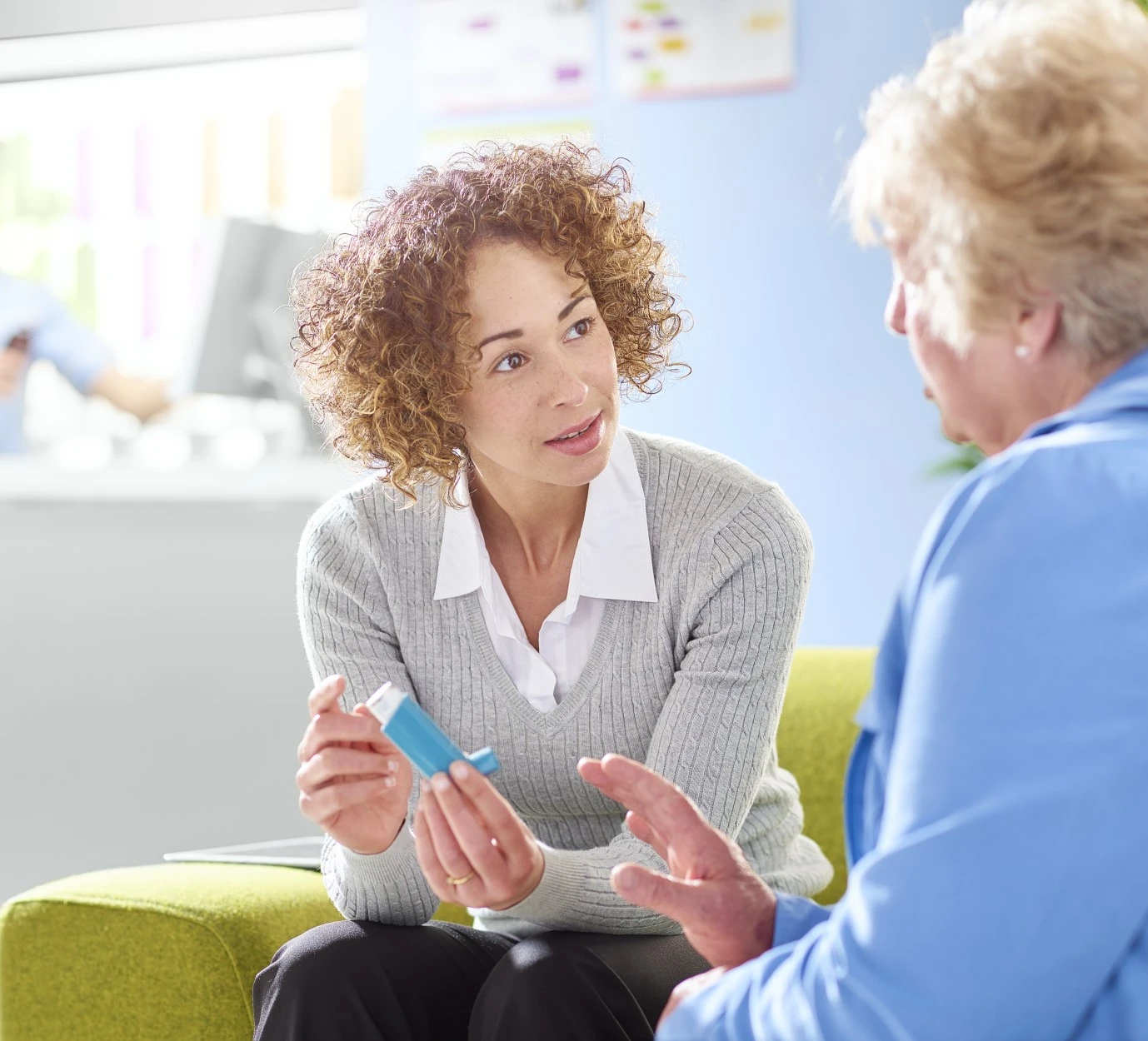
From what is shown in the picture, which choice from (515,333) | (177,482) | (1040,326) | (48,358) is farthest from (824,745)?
(48,358)

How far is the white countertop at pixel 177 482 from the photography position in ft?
9.31

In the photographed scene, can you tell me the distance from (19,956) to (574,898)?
702 mm

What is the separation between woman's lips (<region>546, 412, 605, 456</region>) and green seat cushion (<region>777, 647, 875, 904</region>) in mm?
593

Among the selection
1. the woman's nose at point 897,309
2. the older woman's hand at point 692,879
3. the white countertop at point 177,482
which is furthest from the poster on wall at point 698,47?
the older woman's hand at point 692,879

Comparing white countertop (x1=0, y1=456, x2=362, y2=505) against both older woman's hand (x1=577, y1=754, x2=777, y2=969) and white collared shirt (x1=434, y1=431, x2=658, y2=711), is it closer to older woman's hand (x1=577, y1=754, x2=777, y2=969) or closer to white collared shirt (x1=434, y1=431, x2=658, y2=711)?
white collared shirt (x1=434, y1=431, x2=658, y2=711)

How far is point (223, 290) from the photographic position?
2850 millimetres

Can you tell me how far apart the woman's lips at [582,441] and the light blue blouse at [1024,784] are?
0.70 metres

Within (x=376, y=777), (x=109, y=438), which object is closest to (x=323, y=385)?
(x=376, y=777)

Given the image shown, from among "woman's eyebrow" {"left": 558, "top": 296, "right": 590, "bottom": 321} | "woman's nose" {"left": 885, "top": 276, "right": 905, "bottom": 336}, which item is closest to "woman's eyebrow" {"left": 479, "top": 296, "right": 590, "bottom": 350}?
"woman's eyebrow" {"left": 558, "top": 296, "right": 590, "bottom": 321}

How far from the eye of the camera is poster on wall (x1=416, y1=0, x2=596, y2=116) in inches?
109

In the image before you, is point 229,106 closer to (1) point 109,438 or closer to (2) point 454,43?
(2) point 454,43

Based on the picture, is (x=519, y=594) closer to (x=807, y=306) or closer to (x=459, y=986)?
(x=459, y=986)

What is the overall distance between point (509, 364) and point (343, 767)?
0.45 m

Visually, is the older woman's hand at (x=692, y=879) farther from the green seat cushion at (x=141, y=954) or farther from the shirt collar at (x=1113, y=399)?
the green seat cushion at (x=141, y=954)
